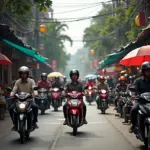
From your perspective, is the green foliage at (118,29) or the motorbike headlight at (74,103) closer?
the motorbike headlight at (74,103)

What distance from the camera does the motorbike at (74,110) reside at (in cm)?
947

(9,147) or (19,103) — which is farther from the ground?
(19,103)

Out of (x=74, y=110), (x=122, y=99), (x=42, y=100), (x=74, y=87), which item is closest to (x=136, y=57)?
(x=122, y=99)

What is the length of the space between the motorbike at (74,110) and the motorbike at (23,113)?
138 centimetres

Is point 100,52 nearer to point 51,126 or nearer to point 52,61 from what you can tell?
point 52,61

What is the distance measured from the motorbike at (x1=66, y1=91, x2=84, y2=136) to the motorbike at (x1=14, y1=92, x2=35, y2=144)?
4.51 feet

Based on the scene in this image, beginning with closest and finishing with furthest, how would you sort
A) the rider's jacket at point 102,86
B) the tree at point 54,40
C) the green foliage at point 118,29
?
the rider's jacket at point 102,86 → the green foliage at point 118,29 → the tree at point 54,40

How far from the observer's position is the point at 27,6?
14867 mm

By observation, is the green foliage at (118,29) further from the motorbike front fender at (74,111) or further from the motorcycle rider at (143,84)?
the motorcycle rider at (143,84)

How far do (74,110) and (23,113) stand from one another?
178 centimetres

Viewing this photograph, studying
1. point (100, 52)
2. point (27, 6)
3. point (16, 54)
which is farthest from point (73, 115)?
point (100, 52)

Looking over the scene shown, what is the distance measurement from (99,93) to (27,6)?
5.11 meters

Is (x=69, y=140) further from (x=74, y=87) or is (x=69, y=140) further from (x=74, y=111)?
(x=74, y=87)

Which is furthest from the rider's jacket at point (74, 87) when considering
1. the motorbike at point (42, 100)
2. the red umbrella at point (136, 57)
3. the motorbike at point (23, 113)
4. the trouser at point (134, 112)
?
the motorbike at point (42, 100)
